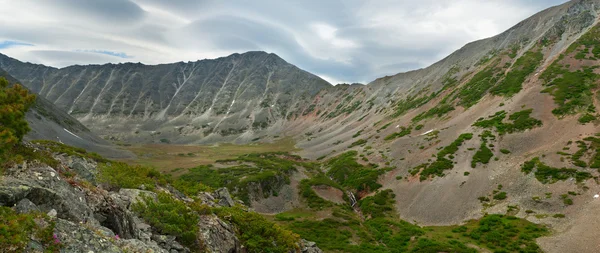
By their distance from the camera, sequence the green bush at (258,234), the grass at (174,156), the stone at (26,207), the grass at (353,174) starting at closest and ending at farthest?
the stone at (26,207), the green bush at (258,234), the grass at (353,174), the grass at (174,156)

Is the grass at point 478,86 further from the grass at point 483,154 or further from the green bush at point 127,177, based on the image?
the green bush at point 127,177

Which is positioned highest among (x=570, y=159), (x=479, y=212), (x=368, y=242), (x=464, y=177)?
(x=570, y=159)

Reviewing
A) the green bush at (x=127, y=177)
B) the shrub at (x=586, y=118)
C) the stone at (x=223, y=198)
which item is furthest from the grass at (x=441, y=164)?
the green bush at (x=127, y=177)

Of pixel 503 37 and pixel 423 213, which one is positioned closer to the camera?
pixel 423 213

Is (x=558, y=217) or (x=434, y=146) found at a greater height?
(x=434, y=146)

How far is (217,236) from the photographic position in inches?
768

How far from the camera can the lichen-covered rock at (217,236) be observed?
18344 millimetres

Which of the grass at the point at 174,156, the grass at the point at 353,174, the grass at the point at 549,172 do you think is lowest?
the grass at the point at 174,156

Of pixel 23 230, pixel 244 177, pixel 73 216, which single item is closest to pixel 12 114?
pixel 73 216

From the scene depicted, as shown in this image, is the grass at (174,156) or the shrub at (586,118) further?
the grass at (174,156)

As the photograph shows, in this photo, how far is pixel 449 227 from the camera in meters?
45.5

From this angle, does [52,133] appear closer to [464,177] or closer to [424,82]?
[464,177]

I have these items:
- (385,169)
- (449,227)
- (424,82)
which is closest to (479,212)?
(449,227)

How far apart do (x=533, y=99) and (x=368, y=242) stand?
2364 inches
